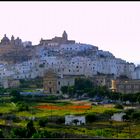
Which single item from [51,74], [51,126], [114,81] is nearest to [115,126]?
[51,126]

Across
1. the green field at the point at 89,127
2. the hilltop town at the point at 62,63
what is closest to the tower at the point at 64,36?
the hilltop town at the point at 62,63

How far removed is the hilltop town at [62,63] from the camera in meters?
58.4

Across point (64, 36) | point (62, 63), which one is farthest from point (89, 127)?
point (64, 36)

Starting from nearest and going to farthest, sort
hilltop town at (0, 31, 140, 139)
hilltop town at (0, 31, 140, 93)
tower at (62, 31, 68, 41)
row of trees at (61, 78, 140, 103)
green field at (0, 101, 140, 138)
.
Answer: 1. green field at (0, 101, 140, 138)
2. hilltop town at (0, 31, 140, 139)
3. row of trees at (61, 78, 140, 103)
4. hilltop town at (0, 31, 140, 93)
5. tower at (62, 31, 68, 41)

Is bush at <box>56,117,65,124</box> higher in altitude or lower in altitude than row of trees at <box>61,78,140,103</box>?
lower

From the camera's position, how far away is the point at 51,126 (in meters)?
25.1

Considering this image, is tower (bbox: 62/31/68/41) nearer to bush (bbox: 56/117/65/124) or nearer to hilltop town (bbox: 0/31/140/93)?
hilltop town (bbox: 0/31/140/93)

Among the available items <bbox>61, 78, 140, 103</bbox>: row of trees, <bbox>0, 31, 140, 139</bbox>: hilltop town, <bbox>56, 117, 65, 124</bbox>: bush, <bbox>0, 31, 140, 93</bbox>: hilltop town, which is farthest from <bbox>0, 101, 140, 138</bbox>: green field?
<bbox>0, 31, 140, 93</bbox>: hilltop town

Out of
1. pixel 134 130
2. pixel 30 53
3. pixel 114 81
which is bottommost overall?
pixel 134 130

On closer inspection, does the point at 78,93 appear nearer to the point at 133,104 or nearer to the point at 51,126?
the point at 133,104

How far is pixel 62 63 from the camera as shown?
62469mm

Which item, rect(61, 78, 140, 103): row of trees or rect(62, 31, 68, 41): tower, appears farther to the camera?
rect(62, 31, 68, 41): tower

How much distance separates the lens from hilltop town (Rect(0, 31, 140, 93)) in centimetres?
Result: 5836

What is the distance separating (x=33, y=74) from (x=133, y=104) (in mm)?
25800
